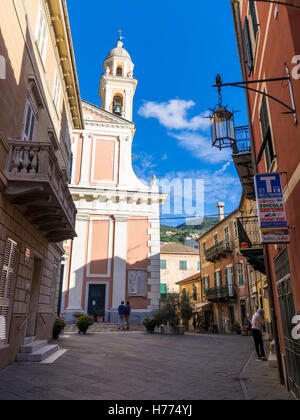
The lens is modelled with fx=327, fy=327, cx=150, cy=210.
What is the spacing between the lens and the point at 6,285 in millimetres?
7414

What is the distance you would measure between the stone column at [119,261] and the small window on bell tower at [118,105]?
35.4ft

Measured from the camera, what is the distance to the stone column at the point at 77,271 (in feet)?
70.9

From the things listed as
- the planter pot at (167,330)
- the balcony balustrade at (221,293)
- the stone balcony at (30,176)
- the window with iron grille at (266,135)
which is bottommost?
the planter pot at (167,330)

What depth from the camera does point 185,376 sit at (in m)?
7.01

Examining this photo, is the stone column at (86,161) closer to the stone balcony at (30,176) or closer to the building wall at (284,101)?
the stone balcony at (30,176)

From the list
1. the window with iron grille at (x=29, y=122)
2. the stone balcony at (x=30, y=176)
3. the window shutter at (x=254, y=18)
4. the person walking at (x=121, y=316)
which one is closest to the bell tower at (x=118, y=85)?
the person walking at (x=121, y=316)

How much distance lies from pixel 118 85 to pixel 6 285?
25.9 m

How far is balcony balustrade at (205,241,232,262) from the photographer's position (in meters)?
29.2

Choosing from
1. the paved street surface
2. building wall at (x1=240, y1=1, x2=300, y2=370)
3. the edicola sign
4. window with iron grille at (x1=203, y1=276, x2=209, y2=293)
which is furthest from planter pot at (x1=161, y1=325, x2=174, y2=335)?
window with iron grille at (x1=203, y1=276, x2=209, y2=293)

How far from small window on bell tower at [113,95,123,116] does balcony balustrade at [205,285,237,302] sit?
721 inches

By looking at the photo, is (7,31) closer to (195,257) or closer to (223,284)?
(223,284)

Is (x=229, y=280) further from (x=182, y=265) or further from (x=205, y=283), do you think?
(x=182, y=265)

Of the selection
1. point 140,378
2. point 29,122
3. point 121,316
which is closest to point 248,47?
point 29,122
